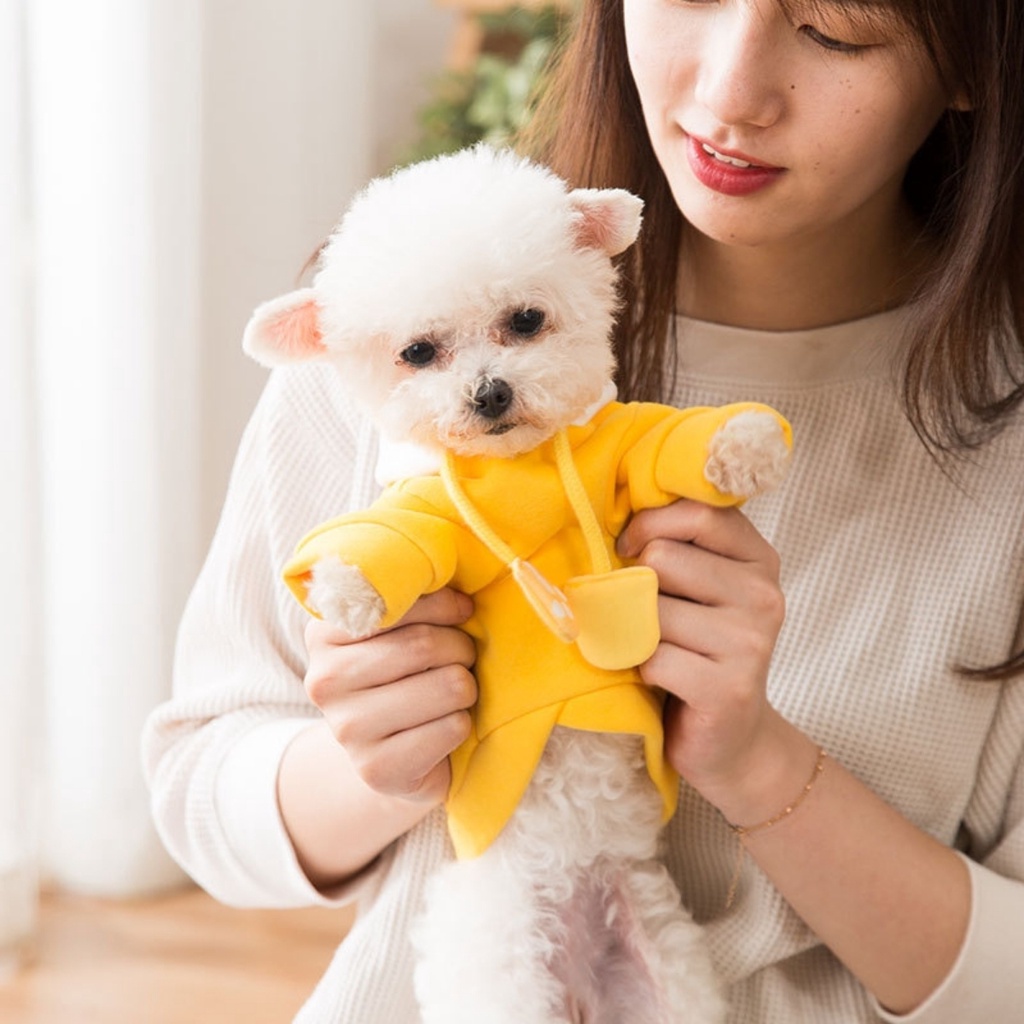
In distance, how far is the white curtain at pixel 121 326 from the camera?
65.9 inches

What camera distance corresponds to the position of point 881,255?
3.62ft

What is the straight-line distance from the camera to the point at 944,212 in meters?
1.05

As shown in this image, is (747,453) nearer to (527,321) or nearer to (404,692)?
(527,321)

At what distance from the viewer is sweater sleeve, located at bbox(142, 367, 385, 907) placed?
41.5 inches

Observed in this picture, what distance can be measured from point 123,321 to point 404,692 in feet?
3.75

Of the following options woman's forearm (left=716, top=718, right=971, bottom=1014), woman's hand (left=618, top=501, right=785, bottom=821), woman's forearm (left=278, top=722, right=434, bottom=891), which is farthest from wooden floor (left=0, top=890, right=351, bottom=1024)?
woman's hand (left=618, top=501, right=785, bottom=821)

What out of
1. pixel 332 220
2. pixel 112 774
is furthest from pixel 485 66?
pixel 112 774

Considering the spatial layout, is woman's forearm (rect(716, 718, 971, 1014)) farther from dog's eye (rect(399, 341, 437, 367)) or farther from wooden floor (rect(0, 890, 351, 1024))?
wooden floor (rect(0, 890, 351, 1024))

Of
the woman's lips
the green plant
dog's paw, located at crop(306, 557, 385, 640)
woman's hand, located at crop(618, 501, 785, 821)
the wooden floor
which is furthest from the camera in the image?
the green plant

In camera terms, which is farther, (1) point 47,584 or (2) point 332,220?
(2) point 332,220

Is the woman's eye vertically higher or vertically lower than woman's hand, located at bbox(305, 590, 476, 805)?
higher

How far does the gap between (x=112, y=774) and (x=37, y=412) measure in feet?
1.68

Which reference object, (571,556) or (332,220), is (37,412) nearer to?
(332,220)

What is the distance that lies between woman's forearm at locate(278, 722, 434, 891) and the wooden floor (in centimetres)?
65
